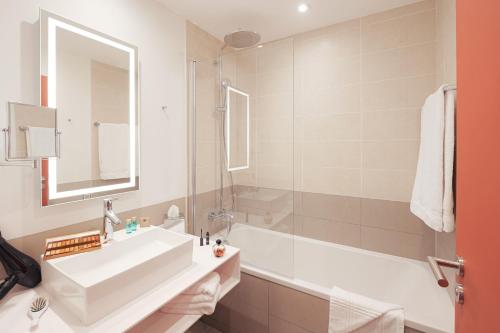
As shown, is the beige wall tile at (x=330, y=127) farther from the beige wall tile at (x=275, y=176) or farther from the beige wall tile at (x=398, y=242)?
the beige wall tile at (x=398, y=242)

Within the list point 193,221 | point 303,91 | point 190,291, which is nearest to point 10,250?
point 190,291

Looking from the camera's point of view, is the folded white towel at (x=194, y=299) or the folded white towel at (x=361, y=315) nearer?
the folded white towel at (x=194, y=299)

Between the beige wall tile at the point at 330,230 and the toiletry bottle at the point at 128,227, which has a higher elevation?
the toiletry bottle at the point at 128,227

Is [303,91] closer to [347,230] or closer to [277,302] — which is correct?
[347,230]

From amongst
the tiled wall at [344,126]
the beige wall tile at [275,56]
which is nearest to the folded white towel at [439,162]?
the tiled wall at [344,126]

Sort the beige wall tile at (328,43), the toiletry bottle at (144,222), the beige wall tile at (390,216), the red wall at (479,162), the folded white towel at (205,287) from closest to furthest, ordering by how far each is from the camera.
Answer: the red wall at (479,162), the folded white towel at (205,287), the toiletry bottle at (144,222), the beige wall tile at (390,216), the beige wall tile at (328,43)

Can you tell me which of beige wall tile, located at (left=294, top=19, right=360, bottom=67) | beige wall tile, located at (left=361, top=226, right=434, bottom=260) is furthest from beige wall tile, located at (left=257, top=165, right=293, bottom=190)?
beige wall tile, located at (left=294, top=19, right=360, bottom=67)

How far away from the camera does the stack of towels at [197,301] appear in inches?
42.0

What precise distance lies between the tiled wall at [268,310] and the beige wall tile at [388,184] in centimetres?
108

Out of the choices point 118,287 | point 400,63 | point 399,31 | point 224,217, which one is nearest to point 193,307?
point 118,287

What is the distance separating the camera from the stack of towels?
1066 millimetres

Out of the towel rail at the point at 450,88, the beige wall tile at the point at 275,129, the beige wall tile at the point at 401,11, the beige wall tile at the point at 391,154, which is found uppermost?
the beige wall tile at the point at 401,11

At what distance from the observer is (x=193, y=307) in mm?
1082

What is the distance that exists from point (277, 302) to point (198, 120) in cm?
154
